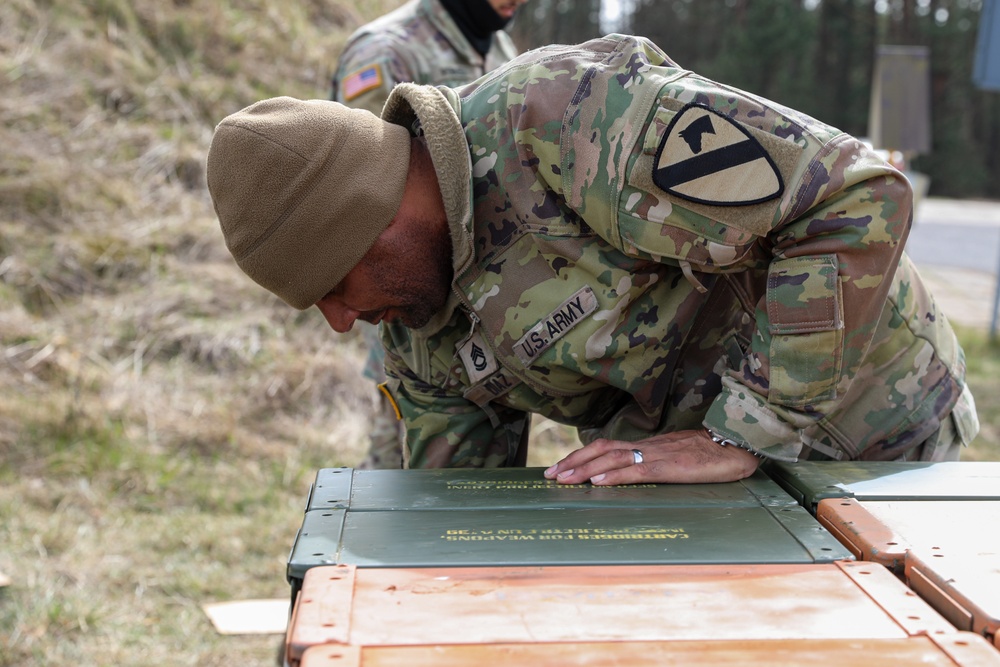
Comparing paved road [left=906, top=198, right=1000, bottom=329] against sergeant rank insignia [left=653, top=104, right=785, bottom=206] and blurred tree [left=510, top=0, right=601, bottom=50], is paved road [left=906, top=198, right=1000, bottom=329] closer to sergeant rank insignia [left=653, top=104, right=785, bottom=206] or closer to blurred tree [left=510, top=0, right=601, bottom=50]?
sergeant rank insignia [left=653, top=104, right=785, bottom=206]

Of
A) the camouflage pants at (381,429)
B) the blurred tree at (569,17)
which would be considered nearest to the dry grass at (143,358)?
the camouflage pants at (381,429)

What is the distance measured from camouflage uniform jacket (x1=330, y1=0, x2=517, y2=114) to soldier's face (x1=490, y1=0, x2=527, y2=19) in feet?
0.48

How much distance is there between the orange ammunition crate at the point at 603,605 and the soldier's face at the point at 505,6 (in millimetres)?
2528

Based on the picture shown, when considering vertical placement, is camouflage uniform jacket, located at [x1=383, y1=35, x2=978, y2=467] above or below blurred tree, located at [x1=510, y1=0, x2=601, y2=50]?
above

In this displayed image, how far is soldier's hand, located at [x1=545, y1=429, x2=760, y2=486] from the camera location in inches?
70.9

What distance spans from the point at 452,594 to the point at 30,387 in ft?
12.1

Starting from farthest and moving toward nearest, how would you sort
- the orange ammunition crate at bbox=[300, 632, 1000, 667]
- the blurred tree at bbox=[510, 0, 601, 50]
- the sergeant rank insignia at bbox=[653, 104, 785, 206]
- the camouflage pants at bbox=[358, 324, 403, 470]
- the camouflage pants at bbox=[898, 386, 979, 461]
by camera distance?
the blurred tree at bbox=[510, 0, 601, 50] → the camouflage pants at bbox=[358, 324, 403, 470] → the camouflage pants at bbox=[898, 386, 979, 461] → the sergeant rank insignia at bbox=[653, 104, 785, 206] → the orange ammunition crate at bbox=[300, 632, 1000, 667]

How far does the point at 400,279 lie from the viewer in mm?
1879

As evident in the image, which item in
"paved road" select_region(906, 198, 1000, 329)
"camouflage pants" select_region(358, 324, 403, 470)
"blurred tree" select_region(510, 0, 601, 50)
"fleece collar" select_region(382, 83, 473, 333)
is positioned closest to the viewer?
"fleece collar" select_region(382, 83, 473, 333)

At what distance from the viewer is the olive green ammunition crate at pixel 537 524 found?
143cm

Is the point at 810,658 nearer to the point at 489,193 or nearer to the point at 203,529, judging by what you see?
the point at 489,193

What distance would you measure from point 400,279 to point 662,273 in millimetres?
454

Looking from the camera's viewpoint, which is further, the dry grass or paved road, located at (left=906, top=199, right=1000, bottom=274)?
paved road, located at (left=906, top=199, right=1000, bottom=274)

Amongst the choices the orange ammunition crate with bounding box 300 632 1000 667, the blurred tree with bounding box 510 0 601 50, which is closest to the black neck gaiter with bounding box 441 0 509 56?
the orange ammunition crate with bounding box 300 632 1000 667
